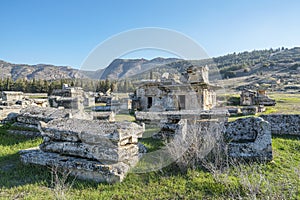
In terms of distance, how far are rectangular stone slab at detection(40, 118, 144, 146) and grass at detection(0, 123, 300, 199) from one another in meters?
0.93

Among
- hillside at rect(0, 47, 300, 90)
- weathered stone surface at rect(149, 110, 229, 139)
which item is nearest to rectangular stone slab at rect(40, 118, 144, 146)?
weathered stone surface at rect(149, 110, 229, 139)

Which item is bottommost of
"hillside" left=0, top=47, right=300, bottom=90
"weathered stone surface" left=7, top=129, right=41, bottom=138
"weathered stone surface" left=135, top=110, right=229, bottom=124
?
"weathered stone surface" left=7, top=129, right=41, bottom=138

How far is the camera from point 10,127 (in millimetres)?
9180

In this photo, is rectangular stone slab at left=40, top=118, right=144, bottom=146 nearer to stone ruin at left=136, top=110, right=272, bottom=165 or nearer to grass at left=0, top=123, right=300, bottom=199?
grass at left=0, top=123, right=300, bottom=199

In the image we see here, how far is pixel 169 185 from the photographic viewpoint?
177 inches

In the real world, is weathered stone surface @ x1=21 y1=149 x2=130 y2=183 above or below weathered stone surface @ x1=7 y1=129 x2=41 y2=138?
below

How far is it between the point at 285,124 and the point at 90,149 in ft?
27.8

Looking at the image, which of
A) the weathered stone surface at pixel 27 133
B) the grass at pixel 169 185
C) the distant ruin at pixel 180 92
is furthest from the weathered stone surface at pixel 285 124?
the weathered stone surface at pixel 27 133

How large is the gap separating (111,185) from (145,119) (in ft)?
25.8

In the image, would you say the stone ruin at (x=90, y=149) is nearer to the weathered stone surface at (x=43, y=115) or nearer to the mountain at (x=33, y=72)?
the weathered stone surface at (x=43, y=115)

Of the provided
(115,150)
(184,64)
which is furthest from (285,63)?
(115,150)

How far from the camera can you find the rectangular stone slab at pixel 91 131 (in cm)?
504

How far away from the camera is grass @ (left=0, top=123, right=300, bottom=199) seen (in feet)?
13.3

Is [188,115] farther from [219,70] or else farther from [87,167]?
[219,70]
